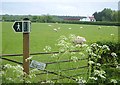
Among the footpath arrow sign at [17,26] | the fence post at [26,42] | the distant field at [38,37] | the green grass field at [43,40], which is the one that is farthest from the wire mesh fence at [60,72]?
the footpath arrow sign at [17,26]

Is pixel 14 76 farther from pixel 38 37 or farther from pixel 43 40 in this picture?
pixel 38 37

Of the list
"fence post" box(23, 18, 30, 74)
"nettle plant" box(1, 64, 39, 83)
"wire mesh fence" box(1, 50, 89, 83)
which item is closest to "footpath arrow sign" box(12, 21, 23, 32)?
"fence post" box(23, 18, 30, 74)

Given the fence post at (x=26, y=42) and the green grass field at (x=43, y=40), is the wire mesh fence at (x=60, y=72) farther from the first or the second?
the fence post at (x=26, y=42)

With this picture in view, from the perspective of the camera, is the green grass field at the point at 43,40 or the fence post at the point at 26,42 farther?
the green grass field at the point at 43,40

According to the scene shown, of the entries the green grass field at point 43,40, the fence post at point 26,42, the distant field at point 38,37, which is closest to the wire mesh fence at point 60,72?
the green grass field at point 43,40

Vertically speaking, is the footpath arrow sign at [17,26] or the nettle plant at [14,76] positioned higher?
the footpath arrow sign at [17,26]

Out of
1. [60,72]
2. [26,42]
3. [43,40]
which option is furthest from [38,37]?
[60,72]

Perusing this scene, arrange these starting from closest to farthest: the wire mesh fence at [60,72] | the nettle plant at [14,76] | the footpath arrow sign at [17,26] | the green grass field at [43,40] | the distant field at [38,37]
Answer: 1. the nettle plant at [14,76]
2. the footpath arrow sign at [17,26]
3. the wire mesh fence at [60,72]
4. the green grass field at [43,40]
5. the distant field at [38,37]

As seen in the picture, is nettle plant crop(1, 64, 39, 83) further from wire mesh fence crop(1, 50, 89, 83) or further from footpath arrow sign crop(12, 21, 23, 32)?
footpath arrow sign crop(12, 21, 23, 32)

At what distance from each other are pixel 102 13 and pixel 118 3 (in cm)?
378

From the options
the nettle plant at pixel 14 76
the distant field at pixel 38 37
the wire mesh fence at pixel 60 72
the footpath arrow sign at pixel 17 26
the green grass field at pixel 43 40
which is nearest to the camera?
the nettle plant at pixel 14 76

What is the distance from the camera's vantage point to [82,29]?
29.6m

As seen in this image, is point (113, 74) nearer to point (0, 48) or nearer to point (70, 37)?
point (70, 37)

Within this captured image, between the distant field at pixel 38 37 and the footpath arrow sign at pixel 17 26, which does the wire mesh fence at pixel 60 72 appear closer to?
the distant field at pixel 38 37
